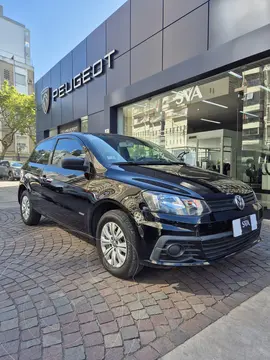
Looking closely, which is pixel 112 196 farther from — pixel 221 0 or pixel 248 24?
pixel 221 0

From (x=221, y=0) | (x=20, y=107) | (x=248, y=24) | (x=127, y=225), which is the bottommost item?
(x=127, y=225)

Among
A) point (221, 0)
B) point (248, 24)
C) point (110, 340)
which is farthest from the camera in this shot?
point (221, 0)

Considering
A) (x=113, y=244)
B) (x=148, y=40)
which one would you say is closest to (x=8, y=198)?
(x=148, y=40)

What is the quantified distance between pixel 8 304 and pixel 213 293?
1.89 metres

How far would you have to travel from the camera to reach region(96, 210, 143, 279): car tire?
2447 millimetres

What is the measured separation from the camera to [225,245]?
7.92ft

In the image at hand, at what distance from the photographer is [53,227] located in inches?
184

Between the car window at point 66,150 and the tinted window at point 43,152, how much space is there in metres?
0.24

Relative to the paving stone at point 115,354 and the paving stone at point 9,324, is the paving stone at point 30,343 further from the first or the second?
the paving stone at point 115,354

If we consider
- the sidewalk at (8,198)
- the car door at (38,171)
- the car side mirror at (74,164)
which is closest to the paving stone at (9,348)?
the car side mirror at (74,164)

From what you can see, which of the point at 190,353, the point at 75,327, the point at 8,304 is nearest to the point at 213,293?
the point at 190,353

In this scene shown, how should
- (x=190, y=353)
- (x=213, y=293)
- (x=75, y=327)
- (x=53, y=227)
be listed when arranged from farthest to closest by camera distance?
(x=53, y=227) → (x=213, y=293) → (x=75, y=327) → (x=190, y=353)

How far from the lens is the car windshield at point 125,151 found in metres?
3.14

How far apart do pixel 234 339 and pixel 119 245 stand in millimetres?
1273
